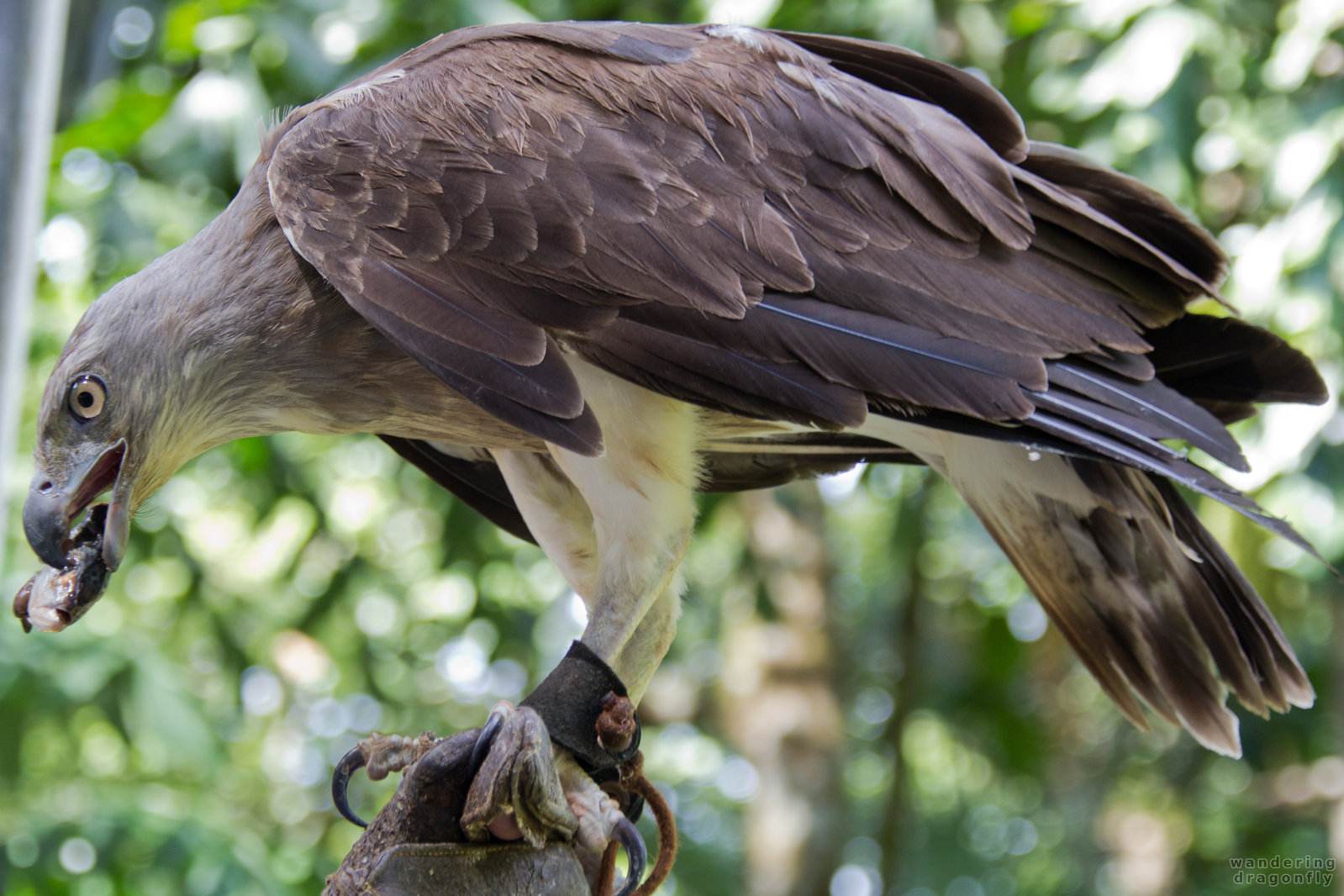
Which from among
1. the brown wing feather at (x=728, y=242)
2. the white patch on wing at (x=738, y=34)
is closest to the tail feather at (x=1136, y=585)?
the brown wing feather at (x=728, y=242)

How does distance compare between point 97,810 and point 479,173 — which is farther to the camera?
point 97,810

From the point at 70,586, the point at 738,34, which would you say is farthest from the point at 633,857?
the point at 738,34

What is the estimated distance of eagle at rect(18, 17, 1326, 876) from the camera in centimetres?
176

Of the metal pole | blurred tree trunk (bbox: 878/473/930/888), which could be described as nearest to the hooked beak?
the metal pole

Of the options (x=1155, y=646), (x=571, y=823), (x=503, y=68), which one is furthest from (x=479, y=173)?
(x=1155, y=646)

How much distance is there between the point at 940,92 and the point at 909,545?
4.42 metres

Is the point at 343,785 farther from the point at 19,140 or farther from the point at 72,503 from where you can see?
the point at 19,140

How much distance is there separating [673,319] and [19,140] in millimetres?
1489

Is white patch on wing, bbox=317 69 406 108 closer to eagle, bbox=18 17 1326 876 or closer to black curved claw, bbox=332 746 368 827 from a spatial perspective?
eagle, bbox=18 17 1326 876

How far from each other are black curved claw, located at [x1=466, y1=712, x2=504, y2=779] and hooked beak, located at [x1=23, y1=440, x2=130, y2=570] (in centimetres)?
68

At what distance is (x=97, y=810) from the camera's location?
387cm

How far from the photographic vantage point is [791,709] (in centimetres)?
570

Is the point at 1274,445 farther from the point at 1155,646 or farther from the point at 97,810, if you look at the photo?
the point at 97,810

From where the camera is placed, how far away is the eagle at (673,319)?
1761 mm
